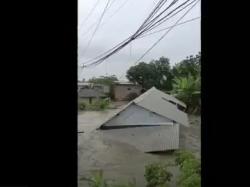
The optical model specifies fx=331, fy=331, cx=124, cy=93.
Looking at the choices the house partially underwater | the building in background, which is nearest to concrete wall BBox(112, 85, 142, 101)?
the building in background

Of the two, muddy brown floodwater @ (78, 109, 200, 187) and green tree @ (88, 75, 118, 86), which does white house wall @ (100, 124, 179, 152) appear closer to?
muddy brown floodwater @ (78, 109, 200, 187)

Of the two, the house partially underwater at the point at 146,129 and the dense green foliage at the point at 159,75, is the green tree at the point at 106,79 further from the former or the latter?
the house partially underwater at the point at 146,129

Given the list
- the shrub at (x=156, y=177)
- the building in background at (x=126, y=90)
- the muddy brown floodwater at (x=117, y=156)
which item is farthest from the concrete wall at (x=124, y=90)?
the muddy brown floodwater at (x=117, y=156)

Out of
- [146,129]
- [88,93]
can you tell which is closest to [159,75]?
[88,93]

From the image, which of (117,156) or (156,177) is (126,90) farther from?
(117,156)
